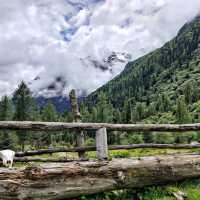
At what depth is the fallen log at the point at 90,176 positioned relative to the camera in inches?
302

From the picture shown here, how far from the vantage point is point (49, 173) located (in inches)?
315

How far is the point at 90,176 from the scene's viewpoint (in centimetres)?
843

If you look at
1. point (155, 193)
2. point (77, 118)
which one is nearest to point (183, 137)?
point (77, 118)

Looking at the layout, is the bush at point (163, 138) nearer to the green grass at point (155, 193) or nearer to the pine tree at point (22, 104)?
the pine tree at point (22, 104)

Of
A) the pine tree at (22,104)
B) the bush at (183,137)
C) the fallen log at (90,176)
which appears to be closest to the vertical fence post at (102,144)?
the fallen log at (90,176)

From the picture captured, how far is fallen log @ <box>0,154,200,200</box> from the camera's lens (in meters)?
7.67

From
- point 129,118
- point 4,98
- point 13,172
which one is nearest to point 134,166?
point 13,172

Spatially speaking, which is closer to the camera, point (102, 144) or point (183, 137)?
point (102, 144)

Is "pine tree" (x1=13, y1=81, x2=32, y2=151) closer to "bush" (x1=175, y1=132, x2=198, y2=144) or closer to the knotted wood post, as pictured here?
"bush" (x1=175, y1=132, x2=198, y2=144)

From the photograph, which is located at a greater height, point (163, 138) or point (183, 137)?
point (183, 137)

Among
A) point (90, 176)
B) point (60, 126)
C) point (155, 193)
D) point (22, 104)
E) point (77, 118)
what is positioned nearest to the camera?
point (90, 176)

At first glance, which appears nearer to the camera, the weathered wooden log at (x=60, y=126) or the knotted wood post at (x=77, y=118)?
the weathered wooden log at (x=60, y=126)

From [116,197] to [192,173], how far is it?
2.31 m

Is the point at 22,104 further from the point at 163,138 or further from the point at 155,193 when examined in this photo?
the point at 155,193
